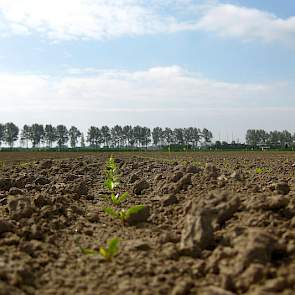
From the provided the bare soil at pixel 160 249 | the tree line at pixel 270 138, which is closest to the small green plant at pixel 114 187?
the bare soil at pixel 160 249

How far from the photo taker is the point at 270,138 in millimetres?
95750

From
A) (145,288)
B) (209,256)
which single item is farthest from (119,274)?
(209,256)

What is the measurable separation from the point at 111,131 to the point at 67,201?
316 ft

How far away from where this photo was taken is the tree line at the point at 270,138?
3728 inches

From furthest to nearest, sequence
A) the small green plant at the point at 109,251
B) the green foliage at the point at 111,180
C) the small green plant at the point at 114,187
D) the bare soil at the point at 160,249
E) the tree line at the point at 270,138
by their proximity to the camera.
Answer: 1. the tree line at the point at 270,138
2. the green foliage at the point at 111,180
3. the small green plant at the point at 114,187
4. the small green plant at the point at 109,251
5. the bare soil at the point at 160,249

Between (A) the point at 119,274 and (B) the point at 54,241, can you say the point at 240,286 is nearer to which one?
(A) the point at 119,274

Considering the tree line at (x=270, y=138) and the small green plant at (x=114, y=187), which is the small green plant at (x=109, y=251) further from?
the tree line at (x=270, y=138)

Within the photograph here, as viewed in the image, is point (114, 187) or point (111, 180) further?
point (114, 187)

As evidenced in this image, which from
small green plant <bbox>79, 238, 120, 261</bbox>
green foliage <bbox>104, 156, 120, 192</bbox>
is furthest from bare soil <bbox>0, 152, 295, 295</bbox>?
green foliage <bbox>104, 156, 120, 192</bbox>

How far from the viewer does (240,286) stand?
333 cm

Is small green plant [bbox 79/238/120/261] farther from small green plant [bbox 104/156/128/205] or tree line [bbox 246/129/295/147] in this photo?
tree line [bbox 246/129/295/147]

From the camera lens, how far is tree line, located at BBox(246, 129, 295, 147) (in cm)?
9469

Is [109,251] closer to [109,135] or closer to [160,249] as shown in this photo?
[160,249]

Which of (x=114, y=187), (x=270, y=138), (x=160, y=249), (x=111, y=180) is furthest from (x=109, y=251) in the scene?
(x=270, y=138)
